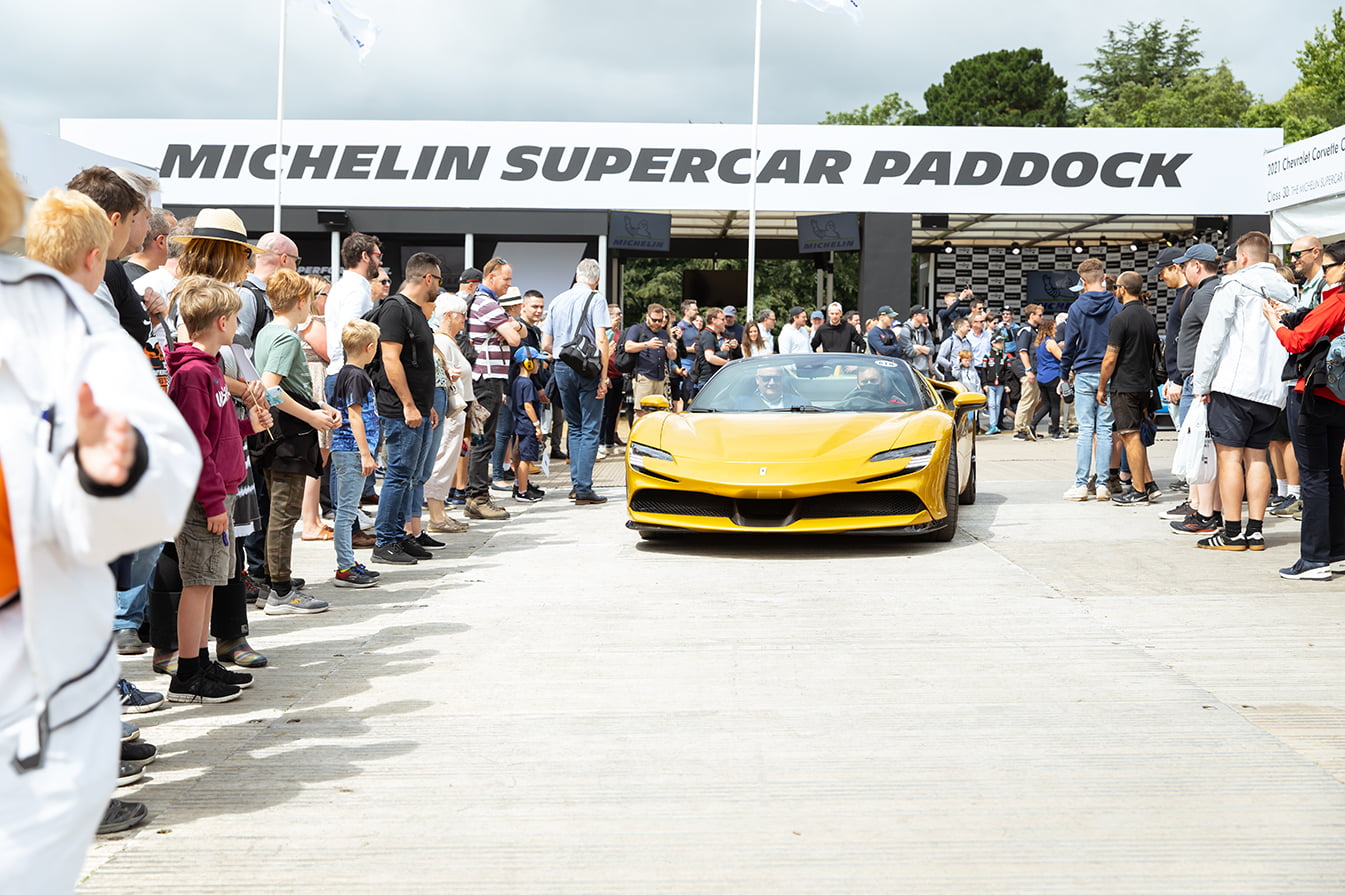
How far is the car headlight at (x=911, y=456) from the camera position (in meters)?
7.66

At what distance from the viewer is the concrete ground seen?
3021 millimetres

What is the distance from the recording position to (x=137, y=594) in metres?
5.13

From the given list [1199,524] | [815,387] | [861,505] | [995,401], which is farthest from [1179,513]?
[995,401]

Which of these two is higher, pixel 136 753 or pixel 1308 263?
pixel 1308 263

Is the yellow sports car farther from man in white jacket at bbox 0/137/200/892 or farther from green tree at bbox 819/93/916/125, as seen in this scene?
green tree at bbox 819/93/916/125

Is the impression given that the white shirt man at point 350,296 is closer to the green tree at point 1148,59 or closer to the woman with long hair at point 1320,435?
the woman with long hair at point 1320,435

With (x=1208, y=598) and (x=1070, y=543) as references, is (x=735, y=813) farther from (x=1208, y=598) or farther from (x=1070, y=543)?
(x=1070, y=543)

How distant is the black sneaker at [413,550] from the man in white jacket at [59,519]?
20.2 ft

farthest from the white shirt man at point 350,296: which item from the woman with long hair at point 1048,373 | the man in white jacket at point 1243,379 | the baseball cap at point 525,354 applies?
the woman with long hair at point 1048,373

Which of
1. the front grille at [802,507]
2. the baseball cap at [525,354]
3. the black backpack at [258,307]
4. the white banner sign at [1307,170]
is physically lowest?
the front grille at [802,507]

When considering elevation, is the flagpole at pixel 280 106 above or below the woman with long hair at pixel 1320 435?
above

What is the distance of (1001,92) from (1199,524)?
66.4 m

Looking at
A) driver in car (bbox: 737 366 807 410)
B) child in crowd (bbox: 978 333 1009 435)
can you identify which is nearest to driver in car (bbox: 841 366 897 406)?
driver in car (bbox: 737 366 807 410)

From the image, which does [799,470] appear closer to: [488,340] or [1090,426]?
[488,340]
